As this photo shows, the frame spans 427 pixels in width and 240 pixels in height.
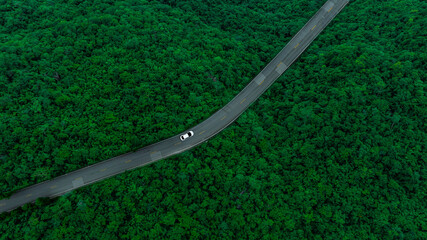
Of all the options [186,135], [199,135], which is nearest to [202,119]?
[199,135]

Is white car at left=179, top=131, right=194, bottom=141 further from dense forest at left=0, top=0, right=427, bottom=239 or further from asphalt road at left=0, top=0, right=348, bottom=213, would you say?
dense forest at left=0, top=0, right=427, bottom=239

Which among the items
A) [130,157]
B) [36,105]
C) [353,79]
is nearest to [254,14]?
[353,79]

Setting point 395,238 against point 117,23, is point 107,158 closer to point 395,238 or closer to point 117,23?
point 117,23

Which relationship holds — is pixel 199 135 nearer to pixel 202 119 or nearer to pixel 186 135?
pixel 186 135

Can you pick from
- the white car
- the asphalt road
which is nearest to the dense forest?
→ the asphalt road

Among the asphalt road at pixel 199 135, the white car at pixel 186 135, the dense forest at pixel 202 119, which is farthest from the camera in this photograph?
the white car at pixel 186 135

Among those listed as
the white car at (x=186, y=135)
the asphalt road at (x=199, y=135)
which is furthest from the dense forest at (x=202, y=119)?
the white car at (x=186, y=135)

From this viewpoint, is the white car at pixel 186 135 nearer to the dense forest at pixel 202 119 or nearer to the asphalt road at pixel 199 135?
the asphalt road at pixel 199 135
